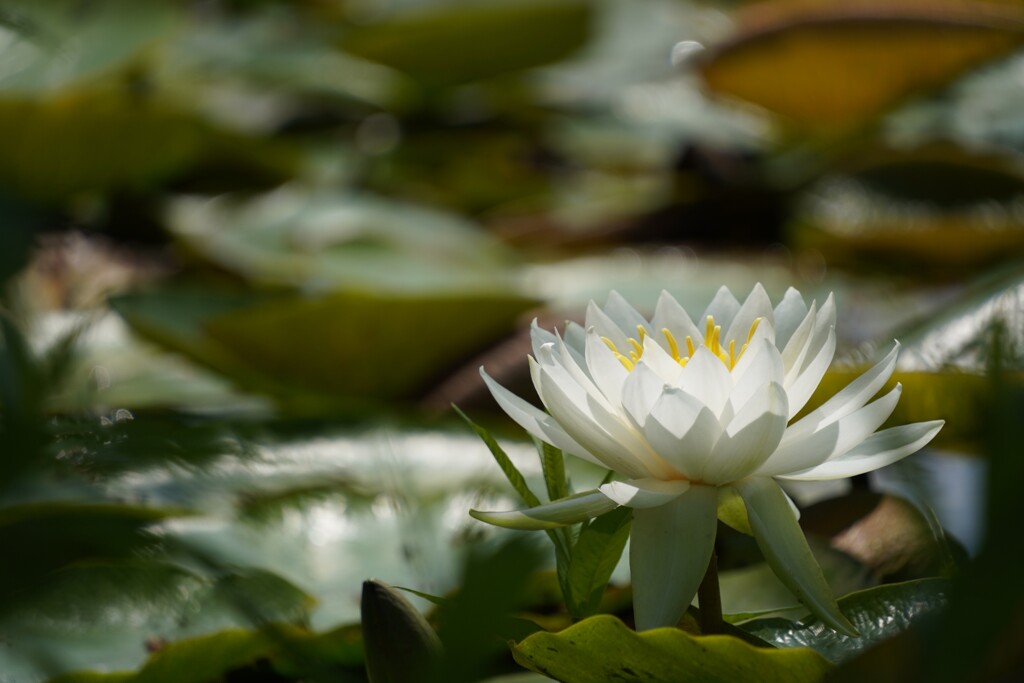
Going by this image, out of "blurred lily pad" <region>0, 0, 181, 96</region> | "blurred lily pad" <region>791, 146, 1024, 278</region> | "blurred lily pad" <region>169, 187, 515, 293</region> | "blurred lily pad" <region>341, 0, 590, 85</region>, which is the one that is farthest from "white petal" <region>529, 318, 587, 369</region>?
"blurred lily pad" <region>341, 0, 590, 85</region>

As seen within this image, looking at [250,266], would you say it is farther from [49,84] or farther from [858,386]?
[858,386]

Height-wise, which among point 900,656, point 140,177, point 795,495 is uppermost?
point 140,177

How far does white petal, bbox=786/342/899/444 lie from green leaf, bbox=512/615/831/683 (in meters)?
0.09

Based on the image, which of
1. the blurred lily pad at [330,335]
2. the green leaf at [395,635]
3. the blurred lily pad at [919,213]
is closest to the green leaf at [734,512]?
the green leaf at [395,635]

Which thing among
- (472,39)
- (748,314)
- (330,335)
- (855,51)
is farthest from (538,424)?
(472,39)

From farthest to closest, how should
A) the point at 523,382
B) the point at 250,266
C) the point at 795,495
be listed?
the point at 250,266 < the point at 523,382 < the point at 795,495

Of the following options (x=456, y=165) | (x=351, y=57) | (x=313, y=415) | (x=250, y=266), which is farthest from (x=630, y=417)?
(x=351, y=57)

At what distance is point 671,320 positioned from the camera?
51cm

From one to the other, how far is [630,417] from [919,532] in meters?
0.25

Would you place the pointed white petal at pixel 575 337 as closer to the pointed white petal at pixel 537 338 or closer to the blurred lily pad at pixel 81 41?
the pointed white petal at pixel 537 338

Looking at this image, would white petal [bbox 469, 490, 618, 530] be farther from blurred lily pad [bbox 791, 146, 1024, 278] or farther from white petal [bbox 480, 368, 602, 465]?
blurred lily pad [bbox 791, 146, 1024, 278]

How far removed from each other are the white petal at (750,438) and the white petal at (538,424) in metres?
0.05

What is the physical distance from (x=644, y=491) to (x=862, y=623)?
13cm

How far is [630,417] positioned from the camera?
1.37 ft
